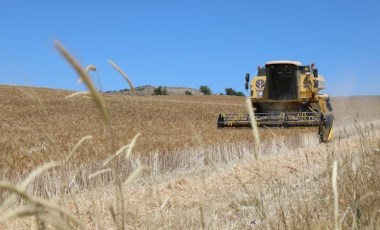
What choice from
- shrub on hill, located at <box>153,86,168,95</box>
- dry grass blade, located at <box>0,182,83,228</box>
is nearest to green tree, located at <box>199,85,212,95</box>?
shrub on hill, located at <box>153,86,168,95</box>

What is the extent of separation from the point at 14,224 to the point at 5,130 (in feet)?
35.8

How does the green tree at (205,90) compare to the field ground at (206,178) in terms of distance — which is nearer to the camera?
the field ground at (206,178)

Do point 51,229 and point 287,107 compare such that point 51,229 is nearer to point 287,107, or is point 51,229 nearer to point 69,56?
point 69,56

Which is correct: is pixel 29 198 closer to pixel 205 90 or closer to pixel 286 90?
pixel 286 90

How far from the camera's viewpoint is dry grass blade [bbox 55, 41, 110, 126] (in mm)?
916

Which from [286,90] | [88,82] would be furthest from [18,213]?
[286,90]

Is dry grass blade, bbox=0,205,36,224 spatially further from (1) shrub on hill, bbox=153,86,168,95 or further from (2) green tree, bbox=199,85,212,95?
(2) green tree, bbox=199,85,212,95

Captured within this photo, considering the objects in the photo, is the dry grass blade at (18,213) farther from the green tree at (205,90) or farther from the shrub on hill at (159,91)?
the green tree at (205,90)

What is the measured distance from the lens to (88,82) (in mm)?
982

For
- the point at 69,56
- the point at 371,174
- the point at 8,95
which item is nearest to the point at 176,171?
the point at 371,174

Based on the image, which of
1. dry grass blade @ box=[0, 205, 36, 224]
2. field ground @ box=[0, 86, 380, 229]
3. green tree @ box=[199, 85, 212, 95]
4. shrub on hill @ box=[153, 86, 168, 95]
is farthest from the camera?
green tree @ box=[199, 85, 212, 95]

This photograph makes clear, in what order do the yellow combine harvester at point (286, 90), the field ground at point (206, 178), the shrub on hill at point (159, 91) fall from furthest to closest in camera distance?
the shrub on hill at point (159, 91) → the yellow combine harvester at point (286, 90) → the field ground at point (206, 178)

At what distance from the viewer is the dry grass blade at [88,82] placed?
0.92 meters

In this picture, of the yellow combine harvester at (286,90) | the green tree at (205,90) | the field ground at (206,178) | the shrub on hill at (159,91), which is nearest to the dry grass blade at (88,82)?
the field ground at (206,178)
